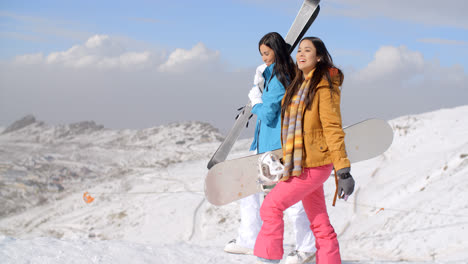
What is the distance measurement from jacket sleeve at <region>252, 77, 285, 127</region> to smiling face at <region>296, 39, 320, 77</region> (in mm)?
299

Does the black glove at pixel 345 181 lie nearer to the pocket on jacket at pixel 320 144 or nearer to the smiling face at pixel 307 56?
the pocket on jacket at pixel 320 144

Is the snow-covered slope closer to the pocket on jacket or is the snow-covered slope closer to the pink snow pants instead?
the pink snow pants

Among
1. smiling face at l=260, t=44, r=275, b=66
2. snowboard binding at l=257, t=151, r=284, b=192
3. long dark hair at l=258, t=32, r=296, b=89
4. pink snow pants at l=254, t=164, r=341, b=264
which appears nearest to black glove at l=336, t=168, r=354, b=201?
pink snow pants at l=254, t=164, r=341, b=264

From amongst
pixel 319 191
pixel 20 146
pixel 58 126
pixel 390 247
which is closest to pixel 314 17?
pixel 319 191

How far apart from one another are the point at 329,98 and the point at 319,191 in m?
0.63

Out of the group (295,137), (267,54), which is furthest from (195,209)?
(295,137)

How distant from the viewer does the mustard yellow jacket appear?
2252mm

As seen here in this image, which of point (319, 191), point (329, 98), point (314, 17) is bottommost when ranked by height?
point (319, 191)

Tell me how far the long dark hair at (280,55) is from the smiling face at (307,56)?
0.30 metres

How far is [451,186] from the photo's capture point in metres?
4.98

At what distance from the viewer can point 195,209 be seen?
682cm

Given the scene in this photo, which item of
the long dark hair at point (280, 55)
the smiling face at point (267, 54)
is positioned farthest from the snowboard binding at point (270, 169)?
the smiling face at point (267, 54)

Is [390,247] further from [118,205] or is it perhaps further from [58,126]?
[58,126]

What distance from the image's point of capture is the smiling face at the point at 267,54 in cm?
279
